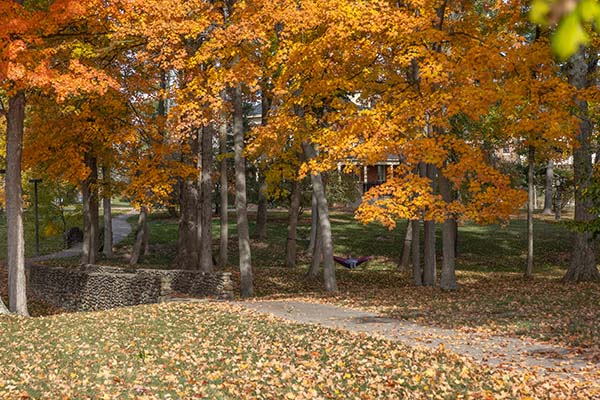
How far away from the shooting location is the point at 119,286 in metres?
22.0

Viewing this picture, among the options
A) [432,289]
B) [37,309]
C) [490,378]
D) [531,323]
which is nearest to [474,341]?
[531,323]

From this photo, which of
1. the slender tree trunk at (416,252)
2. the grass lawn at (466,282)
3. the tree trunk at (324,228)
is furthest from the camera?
the slender tree trunk at (416,252)

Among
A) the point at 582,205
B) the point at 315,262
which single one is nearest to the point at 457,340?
the point at 582,205

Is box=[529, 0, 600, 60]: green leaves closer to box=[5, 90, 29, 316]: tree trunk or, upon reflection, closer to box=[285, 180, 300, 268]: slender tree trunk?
box=[5, 90, 29, 316]: tree trunk

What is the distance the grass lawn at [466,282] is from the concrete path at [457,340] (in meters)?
0.55

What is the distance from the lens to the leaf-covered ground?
29.1ft

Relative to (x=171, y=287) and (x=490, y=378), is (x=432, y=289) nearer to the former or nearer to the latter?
(x=171, y=287)

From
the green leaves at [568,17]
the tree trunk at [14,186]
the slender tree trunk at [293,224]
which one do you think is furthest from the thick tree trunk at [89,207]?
the green leaves at [568,17]

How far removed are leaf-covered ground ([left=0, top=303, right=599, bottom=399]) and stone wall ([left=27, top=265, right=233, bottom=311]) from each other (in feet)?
17.7

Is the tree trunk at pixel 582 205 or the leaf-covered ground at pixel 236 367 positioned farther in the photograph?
the tree trunk at pixel 582 205

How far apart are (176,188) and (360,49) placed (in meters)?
25.3

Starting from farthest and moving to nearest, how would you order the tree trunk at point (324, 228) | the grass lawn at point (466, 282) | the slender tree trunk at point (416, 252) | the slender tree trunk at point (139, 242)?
the slender tree trunk at point (139, 242), the slender tree trunk at point (416, 252), the tree trunk at point (324, 228), the grass lawn at point (466, 282)

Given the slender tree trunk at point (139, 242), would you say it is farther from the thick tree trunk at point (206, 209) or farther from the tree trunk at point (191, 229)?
the thick tree trunk at point (206, 209)

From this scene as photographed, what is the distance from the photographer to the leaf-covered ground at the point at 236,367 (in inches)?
349
